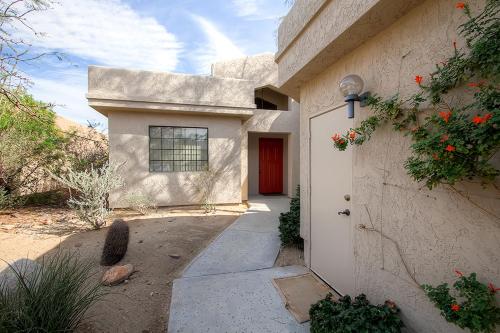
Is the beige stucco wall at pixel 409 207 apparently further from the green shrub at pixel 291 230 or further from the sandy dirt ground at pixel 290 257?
the green shrub at pixel 291 230

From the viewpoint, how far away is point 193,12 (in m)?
6.07

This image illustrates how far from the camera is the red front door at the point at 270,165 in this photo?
12289 millimetres

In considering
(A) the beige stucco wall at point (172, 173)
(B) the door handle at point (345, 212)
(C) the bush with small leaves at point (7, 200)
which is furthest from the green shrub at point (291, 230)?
(C) the bush with small leaves at point (7, 200)

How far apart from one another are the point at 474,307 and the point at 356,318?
111cm

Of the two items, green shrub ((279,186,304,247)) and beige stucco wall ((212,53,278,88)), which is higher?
beige stucco wall ((212,53,278,88))

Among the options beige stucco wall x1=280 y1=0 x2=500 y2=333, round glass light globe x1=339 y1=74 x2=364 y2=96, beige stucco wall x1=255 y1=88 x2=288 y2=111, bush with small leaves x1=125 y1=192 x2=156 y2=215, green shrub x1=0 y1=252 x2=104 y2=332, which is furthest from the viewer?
beige stucco wall x1=255 y1=88 x2=288 y2=111

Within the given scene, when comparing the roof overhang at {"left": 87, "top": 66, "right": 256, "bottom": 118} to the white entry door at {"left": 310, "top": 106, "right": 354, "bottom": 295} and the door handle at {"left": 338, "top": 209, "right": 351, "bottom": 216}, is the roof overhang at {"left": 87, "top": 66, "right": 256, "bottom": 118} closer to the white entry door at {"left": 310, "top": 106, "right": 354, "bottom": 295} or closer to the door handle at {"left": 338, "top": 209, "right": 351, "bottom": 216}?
the white entry door at {"left": 310, "top": 106, "right": 354, "bottom": 295}

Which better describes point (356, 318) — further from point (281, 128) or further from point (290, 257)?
point (281, 128)

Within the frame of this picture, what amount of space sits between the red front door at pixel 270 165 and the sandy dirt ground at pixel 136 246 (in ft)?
10.6

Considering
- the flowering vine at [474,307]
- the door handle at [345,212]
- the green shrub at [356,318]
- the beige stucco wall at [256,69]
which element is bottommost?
the green shrub at [356,318]

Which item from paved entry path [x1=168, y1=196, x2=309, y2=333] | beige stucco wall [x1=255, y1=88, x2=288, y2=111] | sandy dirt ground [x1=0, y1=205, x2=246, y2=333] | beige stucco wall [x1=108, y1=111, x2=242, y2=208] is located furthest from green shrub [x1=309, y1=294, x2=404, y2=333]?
beige stucco wall [x1=255, y1=88, x2=288, y2=111]

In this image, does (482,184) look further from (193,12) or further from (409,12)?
(193,12)

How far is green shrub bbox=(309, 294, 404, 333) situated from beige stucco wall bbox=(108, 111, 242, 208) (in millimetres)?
7558

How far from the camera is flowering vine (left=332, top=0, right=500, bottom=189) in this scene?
1468mm
